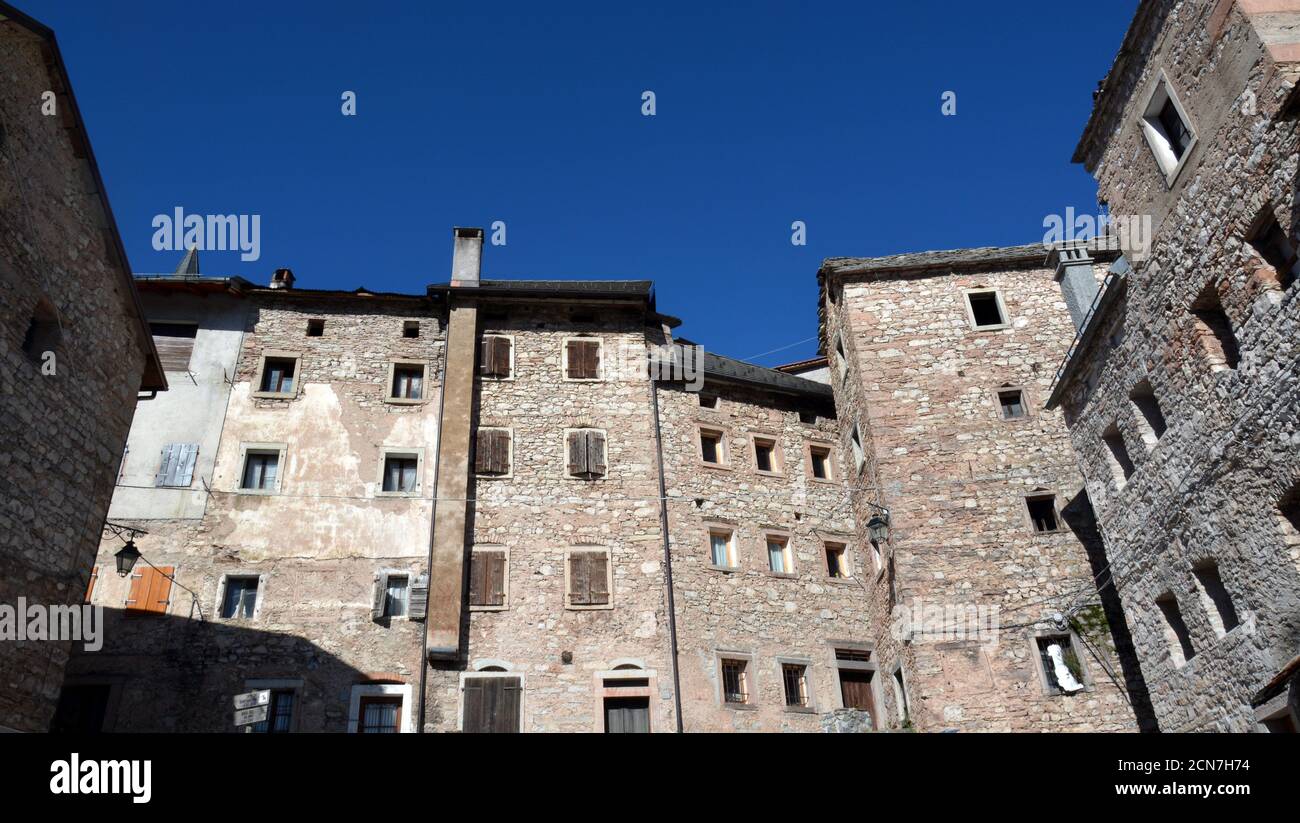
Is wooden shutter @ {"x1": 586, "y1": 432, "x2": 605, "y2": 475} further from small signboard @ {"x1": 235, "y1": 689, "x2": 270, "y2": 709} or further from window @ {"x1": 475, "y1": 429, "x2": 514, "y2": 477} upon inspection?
small signboard @ {"x1": 235, "y1": 689, "x2": 270, "y2": 709}

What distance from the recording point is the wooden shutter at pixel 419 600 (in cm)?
2062

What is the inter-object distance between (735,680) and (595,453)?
6468 millimetres

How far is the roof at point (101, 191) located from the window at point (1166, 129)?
15340 millimetres

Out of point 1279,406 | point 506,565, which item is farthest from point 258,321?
point 1279,406

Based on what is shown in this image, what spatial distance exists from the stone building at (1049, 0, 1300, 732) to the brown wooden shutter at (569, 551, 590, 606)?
36.8 feet

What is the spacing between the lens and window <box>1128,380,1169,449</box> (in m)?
13.8

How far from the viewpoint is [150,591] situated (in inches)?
799

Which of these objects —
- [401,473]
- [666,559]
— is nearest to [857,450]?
[666,559]

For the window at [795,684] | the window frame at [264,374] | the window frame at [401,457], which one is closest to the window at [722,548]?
the window at [795,684]

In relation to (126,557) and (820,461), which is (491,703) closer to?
(126,557)

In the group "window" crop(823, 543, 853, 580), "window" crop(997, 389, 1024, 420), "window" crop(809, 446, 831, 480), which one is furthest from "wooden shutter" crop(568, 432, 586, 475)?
"window" crop(997, 389, 1024, 420)
